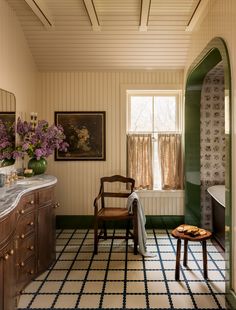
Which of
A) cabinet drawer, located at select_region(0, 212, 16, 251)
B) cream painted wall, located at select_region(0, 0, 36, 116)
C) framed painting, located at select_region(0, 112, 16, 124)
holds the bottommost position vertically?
cabinet drawer, located at select_region(0, 212, 16, 251)

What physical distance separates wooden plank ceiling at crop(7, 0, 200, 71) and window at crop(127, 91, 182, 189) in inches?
18.2

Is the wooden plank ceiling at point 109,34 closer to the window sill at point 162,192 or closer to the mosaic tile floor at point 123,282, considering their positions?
the window sill at point 162,192

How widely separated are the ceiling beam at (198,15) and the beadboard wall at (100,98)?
42.6 inches

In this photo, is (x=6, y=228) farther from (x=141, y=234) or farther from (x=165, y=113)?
(x=165, y=113)

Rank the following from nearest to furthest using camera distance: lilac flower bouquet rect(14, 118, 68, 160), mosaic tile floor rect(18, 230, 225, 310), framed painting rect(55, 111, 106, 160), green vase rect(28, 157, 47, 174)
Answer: mosaic tile floor rect(18, 230, 225, 310), lilac flower bouquet rect(14, 118, 68, 160), green vase rect(28, 157, 47, 174), framed painting rect(55, 111, 106, 160)

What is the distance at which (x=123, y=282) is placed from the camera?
2.92 m

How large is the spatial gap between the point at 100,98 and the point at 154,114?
3.03 feet

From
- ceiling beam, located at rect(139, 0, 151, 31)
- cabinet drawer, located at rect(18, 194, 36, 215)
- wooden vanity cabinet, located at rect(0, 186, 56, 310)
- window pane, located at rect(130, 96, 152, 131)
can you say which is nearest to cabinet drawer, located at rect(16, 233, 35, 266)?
wooden vanity cabinet, located at rect(0, 186, 56, 310)

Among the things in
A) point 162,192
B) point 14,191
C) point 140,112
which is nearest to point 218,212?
point 162,192

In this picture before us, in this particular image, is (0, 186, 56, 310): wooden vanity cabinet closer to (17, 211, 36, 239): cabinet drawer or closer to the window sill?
(17, 211, 36, 239): cabinet drawer

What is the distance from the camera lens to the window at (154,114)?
186 inches

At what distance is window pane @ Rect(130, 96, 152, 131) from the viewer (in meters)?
4.74

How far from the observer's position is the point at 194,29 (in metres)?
3.71

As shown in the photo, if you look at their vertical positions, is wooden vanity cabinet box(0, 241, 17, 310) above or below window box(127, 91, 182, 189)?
below
